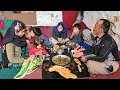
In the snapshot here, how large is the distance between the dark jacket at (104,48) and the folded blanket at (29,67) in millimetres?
463

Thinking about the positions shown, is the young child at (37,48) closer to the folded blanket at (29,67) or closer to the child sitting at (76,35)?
the folded blanket at (29,67)

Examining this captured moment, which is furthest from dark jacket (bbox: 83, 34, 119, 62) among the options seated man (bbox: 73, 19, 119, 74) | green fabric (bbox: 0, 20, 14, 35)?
green fabric (bbox: 0, 20, 14, 35)

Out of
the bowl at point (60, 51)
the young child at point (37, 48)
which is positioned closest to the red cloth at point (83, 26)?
the bowl at point (60, 51)

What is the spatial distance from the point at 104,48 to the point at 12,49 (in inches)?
32.8

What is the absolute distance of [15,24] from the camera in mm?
2975

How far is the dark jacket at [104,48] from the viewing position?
9.70 feet

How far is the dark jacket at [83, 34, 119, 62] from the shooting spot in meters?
2.96

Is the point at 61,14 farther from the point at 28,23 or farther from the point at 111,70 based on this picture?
the point at 111,70

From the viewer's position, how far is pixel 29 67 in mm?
2961

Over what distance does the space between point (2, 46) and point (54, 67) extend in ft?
1.69

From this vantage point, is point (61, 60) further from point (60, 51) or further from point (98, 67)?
point (98, 67)

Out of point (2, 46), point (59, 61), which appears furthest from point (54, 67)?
point (2, 46)

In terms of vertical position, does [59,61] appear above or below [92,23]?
below

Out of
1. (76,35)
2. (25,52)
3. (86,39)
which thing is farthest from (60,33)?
(25,52)
